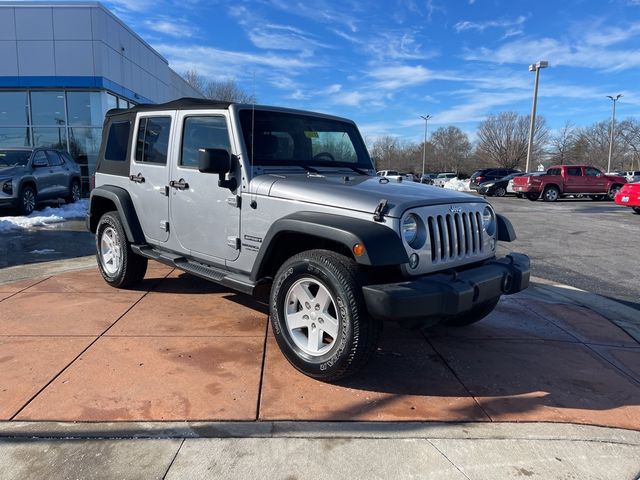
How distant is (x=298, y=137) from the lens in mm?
4605

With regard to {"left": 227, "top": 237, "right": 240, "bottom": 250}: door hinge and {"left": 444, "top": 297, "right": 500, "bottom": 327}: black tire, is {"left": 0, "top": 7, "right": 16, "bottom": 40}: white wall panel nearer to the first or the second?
{"left": 227, "top": 237, "right": 240, "bottom": 250}: door hinge

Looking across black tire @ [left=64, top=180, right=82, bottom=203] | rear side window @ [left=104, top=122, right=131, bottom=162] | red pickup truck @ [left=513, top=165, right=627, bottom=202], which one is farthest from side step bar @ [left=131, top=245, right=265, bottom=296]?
red pickup truck @ [left=513, top=165, right=627, bottom=202]

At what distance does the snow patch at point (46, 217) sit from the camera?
10.8 metres

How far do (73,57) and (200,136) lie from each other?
17208mm

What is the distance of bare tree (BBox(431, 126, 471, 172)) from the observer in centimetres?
8588

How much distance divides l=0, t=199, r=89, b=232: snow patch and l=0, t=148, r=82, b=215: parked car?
33 centimetres

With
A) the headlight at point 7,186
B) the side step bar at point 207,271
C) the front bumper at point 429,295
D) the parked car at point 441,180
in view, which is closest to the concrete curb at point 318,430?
the front bumper at point 429,295

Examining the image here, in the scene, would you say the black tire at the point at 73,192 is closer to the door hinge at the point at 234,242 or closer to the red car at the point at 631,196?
the door hinge at the point at 234,242

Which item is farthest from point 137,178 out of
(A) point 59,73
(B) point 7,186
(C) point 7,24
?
(C) point 7,24

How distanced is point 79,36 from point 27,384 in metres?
18.6

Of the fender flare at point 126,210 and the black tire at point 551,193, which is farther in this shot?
the black tire at point 551,193

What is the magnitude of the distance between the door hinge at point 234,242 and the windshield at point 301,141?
658 millimetres

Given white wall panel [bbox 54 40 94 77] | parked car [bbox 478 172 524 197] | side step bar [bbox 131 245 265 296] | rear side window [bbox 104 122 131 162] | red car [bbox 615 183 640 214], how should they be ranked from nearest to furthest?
side step bar [bbox 131 245 265 296], rear side window [bbox 104 122 131 162], red car [bbox 615 183 640 214], white wall panel [bbox 54 40 94 77], parked car [bbox 478 172 524 197]

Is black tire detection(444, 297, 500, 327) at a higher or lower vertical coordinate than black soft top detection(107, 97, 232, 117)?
lower
